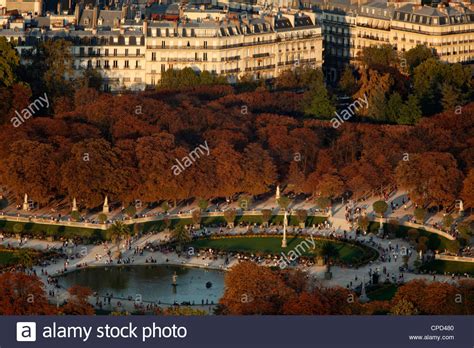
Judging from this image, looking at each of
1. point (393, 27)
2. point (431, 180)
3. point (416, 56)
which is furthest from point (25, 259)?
point (393, 27)

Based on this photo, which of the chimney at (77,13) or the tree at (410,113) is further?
the chimney at (77,13)

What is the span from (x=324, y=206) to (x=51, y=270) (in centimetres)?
1582

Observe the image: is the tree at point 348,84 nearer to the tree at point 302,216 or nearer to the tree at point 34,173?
the tree at point 302,216

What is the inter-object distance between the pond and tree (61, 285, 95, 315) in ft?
10.1

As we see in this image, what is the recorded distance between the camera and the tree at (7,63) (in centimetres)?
12938

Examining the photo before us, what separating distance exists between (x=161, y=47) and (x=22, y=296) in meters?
47.1

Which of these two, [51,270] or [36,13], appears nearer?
[51,270]

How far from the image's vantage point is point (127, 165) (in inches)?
4473

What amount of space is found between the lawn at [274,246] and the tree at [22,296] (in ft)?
48.8

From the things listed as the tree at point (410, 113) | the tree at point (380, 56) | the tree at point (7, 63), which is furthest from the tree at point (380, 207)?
the tree at point (380, 56)

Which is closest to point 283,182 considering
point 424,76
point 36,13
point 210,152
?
point 210,152

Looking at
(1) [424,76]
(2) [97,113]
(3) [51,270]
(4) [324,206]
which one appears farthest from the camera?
(1) [424,76]

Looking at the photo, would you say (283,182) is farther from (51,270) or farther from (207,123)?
(51,270)

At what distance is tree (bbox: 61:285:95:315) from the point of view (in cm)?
9281
